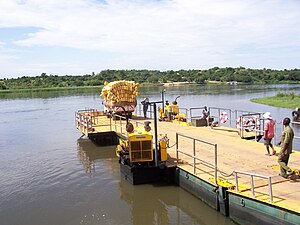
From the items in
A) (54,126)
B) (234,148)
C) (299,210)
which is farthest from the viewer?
(54,126)

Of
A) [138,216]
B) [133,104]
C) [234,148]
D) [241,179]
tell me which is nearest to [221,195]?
[241,179]

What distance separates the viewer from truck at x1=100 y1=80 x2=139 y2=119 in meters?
22.4

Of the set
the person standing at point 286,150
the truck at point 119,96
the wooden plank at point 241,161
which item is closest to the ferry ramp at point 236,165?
the wooden plank at point 241,161

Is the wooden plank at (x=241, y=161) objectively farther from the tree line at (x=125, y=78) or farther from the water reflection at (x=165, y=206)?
the tree line at (x=125, y=78)

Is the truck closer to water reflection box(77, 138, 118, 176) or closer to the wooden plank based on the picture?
water reflection box(77, 138, 118, 176)

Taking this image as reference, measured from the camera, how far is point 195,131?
55.0 ft

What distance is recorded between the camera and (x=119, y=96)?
22.6m

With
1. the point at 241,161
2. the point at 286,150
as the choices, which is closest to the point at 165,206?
the point at 241,161

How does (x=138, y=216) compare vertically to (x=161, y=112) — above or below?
below

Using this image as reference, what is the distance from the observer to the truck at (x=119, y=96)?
73.6 feet

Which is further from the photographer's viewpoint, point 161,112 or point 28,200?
point 161,112

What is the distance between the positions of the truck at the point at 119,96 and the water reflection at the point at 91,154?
10.5 ft

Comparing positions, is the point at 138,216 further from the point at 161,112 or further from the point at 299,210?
the point at 161,112

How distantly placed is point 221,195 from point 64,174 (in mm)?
7683
